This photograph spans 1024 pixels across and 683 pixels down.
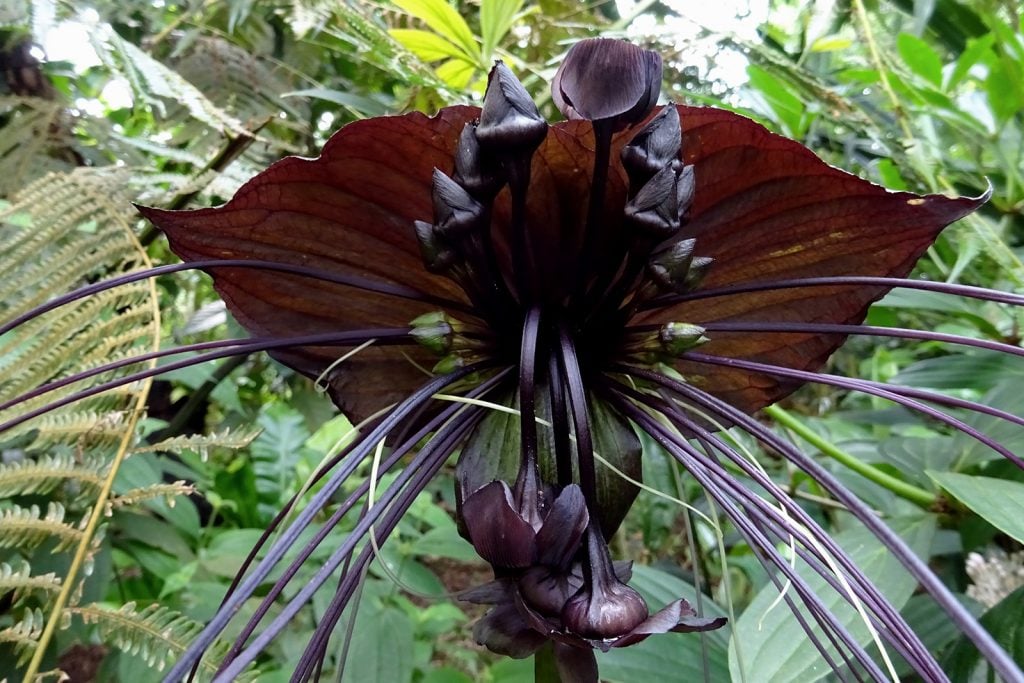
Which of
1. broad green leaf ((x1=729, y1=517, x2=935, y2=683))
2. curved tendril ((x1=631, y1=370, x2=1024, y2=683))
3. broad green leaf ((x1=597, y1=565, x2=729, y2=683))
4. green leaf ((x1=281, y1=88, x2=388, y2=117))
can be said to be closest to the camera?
curved tendril ((x1=631, y1=370, x2=1024, y2=683))

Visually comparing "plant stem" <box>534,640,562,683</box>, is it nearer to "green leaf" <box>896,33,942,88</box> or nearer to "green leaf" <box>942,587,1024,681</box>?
"green leaf" <box>942,587,1024,681</box>

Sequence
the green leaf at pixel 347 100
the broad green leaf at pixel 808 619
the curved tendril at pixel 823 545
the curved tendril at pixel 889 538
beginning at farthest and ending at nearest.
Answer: the green leaf at pixel 347 100
the broad green leaf at pixel 808 619
the curved tendril at pixel 823 545
the curved tendril at pixel 889 538

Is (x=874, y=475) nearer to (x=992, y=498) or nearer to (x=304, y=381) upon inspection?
(x=992, y=498)

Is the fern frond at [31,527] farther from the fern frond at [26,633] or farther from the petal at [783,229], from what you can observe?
the petal at [783,229]

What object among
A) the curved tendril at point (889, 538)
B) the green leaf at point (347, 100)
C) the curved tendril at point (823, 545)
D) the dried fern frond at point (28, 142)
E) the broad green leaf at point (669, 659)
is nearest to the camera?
the curved tendril at point (889, 538)

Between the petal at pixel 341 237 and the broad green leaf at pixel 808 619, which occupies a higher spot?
the petal at pixel 341 237

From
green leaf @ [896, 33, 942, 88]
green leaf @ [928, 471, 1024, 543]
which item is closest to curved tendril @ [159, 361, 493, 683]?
green leaf @ [928, 471, 1024, 543]

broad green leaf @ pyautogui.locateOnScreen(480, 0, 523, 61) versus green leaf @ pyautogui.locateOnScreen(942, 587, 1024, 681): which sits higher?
broad green leaf @ pyautogui.locateOnScreen(480, 0, 523, 61)

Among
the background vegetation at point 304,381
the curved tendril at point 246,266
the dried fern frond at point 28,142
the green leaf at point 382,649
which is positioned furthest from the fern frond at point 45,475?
the dried fern frond at point 28,142
